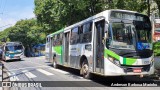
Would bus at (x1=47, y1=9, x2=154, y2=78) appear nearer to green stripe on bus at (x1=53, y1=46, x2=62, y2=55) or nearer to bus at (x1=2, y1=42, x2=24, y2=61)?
green stripe on bus at (x1=53, y1=46, x2=62, y2=55)

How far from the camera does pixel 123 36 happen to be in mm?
12367

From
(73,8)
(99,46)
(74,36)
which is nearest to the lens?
(99,46)

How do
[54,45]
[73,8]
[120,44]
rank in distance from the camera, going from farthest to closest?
[73,8]
[54,45]
[120,44]

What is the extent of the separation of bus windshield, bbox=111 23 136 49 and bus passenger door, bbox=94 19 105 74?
0.74 meters

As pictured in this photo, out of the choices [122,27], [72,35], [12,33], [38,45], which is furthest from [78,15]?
[12,33]

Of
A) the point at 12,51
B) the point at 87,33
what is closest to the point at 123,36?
the point at 87,33

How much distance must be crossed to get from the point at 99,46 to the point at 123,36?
139 centimetres

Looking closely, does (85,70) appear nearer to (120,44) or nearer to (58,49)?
(120,44)

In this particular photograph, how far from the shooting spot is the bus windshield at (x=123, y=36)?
12.3 m

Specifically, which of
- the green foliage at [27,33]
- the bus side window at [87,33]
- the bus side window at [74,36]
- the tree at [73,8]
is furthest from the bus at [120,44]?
the green foliage at [27,33]

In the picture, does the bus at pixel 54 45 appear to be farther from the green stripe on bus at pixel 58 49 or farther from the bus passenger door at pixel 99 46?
the bus passenger door at pixel 99 46

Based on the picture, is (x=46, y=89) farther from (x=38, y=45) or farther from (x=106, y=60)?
(x=38, y=45)

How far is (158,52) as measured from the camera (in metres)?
19.3

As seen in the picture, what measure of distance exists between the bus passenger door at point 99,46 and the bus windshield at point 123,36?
74cm
